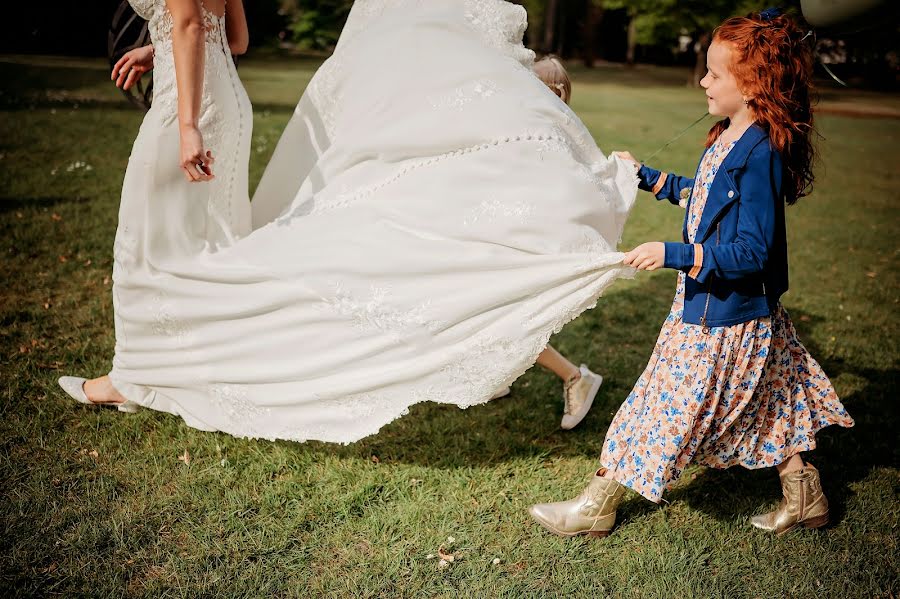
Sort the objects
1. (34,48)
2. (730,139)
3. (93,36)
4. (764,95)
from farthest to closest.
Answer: (93,36) → (34,48) → (730,139) → (764,95)

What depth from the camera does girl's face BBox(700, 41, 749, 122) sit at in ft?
7.68

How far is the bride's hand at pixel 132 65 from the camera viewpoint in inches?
120

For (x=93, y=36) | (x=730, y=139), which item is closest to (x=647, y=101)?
(x=93, y=36)

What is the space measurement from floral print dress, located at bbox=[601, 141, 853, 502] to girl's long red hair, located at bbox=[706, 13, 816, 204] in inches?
7.9

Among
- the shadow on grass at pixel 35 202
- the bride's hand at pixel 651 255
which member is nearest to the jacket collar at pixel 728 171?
the bride's hand at pixel 651 255

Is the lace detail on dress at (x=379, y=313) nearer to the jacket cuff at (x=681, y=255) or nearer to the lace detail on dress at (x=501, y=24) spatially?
the jacket cuff at (x=681, y=255)

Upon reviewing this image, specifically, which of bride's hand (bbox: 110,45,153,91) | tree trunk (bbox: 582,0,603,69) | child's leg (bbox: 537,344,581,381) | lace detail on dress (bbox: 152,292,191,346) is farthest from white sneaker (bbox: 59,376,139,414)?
tree trunk (bbox: 582,0,603,69)

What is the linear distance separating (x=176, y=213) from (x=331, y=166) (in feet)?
2.41

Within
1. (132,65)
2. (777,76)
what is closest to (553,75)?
(777,76)

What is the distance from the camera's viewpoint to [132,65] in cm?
306

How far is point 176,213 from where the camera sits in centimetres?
295

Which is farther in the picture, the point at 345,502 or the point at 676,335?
the point at 345,502

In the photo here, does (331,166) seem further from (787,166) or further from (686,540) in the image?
(686,540)

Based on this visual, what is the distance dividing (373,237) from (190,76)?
3.29 ft
